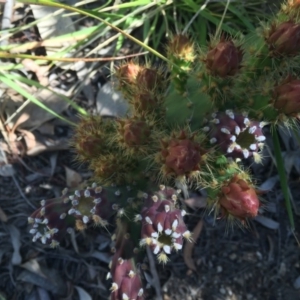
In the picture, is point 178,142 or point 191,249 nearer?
point 178,142

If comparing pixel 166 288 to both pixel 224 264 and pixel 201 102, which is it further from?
pixel 201 102

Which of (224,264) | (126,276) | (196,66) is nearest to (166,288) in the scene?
(224,264)

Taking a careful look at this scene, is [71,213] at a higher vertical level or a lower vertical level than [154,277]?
higher

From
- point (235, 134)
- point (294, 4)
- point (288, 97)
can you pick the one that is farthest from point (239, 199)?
point (294, 4)

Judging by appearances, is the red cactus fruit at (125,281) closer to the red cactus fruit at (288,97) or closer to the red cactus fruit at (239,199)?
the red cactus fruit at (239,199)

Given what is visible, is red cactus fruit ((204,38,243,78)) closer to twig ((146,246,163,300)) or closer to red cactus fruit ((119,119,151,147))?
red cactus fruit ((119,119,151,147))

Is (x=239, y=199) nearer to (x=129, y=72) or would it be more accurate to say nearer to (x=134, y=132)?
(x=134, y=132)

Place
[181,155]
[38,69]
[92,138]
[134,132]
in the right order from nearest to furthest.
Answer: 1. [181,155]
2. [134,132]
3. [92,138]
4. [38,69]

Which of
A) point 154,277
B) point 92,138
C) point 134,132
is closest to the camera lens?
point 134,132
